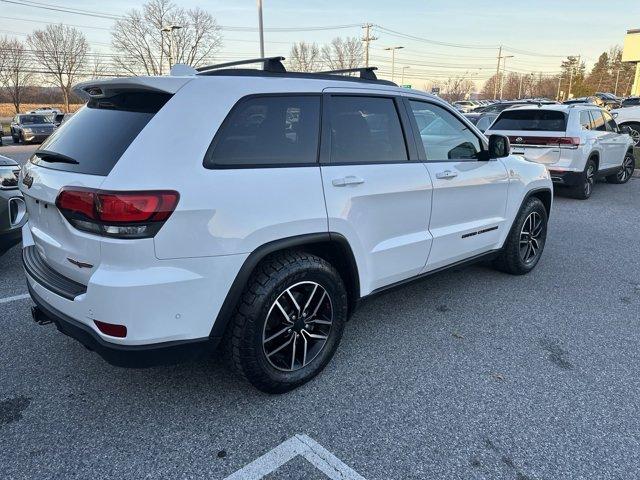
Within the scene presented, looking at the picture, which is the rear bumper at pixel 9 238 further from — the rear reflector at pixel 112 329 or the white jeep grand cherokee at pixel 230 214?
the rear reflector at pixel 112 329

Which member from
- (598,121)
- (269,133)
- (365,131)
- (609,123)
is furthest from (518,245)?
(609,123)

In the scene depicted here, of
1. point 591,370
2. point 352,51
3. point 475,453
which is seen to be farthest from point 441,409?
point 352,51

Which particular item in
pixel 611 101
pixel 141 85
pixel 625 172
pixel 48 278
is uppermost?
pixel 611 101

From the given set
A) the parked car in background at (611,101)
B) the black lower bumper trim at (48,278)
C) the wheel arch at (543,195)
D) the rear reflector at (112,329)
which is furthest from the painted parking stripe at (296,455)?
the parked car in background at (611,101)

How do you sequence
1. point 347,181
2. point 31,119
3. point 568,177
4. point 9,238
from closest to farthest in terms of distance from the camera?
1. point 347,181
2. point 9,238
3. point 568,177
4. point 31,119

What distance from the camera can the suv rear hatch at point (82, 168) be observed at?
2311 mm

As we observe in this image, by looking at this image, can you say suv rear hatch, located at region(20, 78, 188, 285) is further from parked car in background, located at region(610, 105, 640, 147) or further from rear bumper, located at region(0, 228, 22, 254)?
parked car in background, located at region(610, 105, 640, 147)

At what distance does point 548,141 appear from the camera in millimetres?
8781

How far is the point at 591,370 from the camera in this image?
320 cm

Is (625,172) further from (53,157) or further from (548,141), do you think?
(53,157)

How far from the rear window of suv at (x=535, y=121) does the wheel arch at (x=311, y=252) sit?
7238mm

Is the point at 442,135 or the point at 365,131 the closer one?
the point at 365,131

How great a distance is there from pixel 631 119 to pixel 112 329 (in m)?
18.4

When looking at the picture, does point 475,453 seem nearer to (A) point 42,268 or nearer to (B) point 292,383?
(B) point 292,383
